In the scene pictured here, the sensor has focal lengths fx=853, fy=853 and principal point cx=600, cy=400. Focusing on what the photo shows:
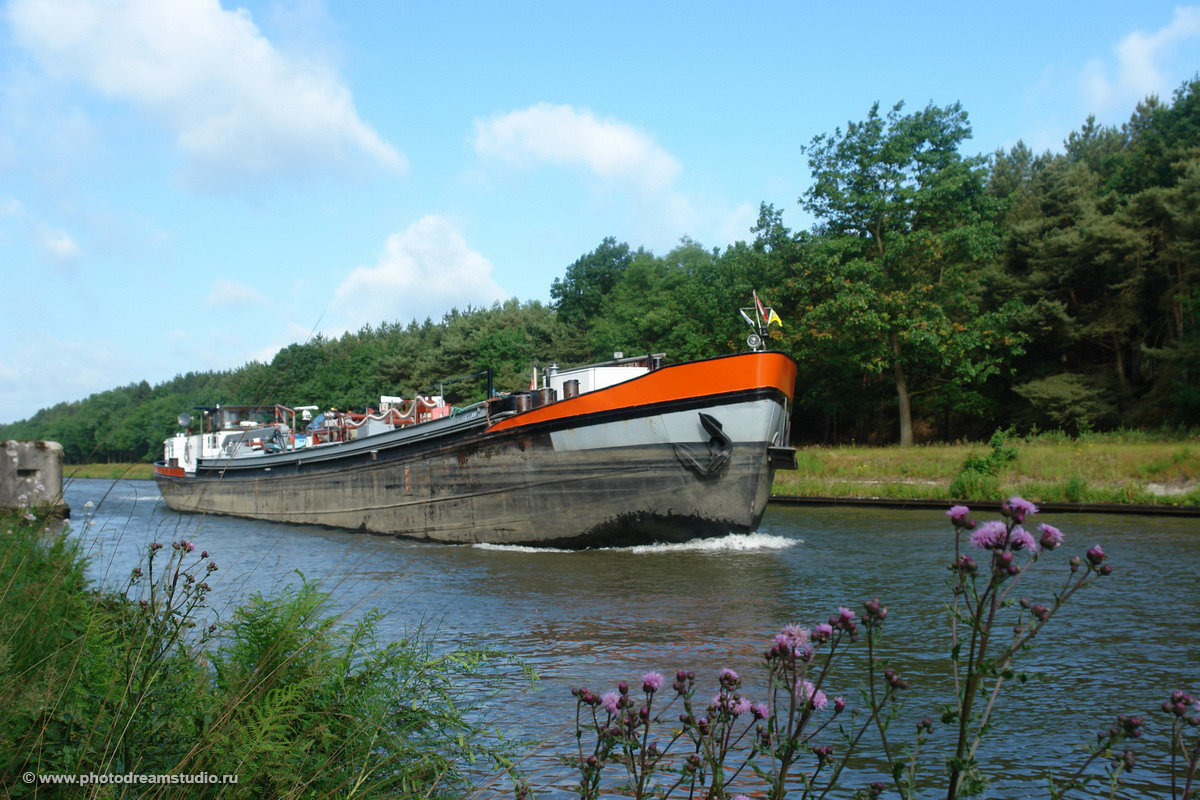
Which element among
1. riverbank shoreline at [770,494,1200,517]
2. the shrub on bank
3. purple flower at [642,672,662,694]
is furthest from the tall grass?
riverbank shoreline at [770,494,1200,517]

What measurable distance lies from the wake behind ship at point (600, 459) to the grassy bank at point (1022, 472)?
8655mm

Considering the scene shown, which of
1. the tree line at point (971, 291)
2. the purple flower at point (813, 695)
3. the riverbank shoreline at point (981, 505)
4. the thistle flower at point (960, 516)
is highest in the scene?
the tree line at point (971, 291)

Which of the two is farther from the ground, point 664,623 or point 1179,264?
point 1179,264

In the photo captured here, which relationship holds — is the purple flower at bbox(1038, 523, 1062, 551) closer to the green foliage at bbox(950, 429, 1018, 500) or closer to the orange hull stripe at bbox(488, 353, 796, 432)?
the orange hull stripe at bbox(488, 353, 796, 432)

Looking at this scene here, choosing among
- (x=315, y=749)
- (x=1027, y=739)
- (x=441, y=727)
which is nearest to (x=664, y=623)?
(x=1027, y=739)

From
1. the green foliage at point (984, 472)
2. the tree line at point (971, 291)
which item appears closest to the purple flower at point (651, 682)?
the green foliage at point (984, 472)

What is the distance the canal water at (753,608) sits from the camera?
17.1 ft

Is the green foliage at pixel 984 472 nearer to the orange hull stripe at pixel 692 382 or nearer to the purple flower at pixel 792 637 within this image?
the orange hull stripe at pixel 692 382

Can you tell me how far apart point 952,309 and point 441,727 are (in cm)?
3118

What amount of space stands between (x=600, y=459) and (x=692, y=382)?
197 centimetres

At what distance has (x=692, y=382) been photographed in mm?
13328

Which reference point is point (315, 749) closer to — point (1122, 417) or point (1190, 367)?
point (1190, 367)

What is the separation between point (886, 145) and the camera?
29.6 metres

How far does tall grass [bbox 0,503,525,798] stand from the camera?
2.70m
